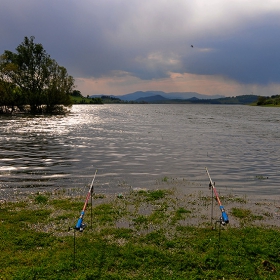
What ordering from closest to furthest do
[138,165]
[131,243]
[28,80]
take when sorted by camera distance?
[131,243] → [138,165] → [28,80]

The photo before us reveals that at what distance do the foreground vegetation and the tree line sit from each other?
310 feet

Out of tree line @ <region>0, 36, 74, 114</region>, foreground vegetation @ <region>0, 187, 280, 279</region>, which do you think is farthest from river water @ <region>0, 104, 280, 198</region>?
tree line @ <region>0, 36, 74, 114</region>

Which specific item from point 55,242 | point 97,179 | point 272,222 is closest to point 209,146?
point 97,179

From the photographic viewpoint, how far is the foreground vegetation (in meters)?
8.52

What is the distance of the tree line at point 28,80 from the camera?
95312mm

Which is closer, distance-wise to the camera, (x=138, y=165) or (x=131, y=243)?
(x=131, y=243)

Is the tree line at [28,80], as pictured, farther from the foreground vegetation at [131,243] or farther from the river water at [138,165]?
the foreground vegetation at [131,243]

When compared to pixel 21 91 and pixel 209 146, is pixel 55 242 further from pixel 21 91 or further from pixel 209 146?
pixel 21 91

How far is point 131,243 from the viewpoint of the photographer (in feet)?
34.4

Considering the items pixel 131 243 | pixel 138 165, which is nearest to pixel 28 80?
pixel 138 165

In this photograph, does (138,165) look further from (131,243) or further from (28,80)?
(28,80)

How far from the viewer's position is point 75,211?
13.7 meters

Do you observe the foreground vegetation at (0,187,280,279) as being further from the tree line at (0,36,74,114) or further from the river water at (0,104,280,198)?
the tree line at (0,36,74,114)

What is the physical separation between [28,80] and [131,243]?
105781 millimetres
